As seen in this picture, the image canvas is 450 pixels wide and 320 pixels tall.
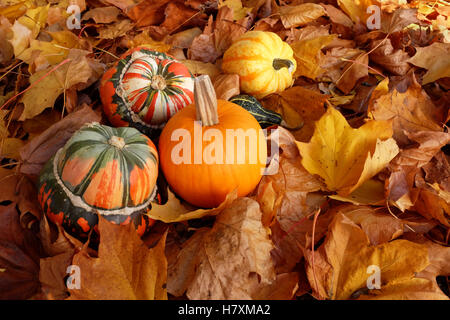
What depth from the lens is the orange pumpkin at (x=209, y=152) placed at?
1.43 meters

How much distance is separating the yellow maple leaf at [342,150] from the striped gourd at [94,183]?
25.6 inches

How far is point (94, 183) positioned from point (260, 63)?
40.9 inches

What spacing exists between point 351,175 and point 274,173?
0.31 metres

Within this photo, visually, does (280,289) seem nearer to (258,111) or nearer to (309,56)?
(258,111)

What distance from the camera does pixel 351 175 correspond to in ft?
4.87

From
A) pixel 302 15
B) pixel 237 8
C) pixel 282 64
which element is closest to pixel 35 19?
pixel 237 8

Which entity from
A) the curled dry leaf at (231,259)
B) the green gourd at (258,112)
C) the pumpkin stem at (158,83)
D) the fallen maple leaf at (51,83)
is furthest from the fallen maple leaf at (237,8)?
the curled dry leaf at (231,259)

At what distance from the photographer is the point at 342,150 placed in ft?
5.03

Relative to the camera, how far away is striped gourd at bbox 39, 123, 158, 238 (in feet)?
4.24

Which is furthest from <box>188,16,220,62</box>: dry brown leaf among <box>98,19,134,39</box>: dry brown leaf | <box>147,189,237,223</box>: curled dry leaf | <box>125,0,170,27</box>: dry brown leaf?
<box>147,189,237,223</box>: curled dry leaf

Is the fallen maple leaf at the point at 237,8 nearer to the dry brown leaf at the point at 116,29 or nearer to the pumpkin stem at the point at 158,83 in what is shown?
the dry brown leaf at the point at 116,29
